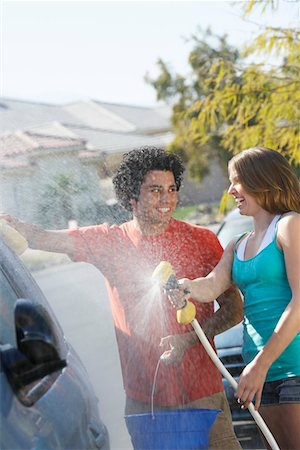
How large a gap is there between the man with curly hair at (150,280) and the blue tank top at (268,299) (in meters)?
0.12

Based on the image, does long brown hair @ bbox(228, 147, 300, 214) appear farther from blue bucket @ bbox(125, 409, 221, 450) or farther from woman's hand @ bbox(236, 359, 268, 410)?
blue bucket @ bbox(125, 409, 221, 450)

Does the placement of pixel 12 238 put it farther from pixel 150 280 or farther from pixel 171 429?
pixel 171 429

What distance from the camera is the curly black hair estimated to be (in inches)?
90.8

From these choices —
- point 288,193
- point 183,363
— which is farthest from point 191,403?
point 288,193

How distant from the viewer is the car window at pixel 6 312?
1579 mm

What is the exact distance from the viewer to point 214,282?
7.34 ft

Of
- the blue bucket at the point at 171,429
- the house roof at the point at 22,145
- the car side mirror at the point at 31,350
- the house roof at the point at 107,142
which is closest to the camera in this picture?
the car side mirror at the point at 31,350

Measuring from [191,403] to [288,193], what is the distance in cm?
65

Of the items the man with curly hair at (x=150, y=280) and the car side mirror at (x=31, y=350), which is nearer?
the car side mirror at (x=31, y=350)

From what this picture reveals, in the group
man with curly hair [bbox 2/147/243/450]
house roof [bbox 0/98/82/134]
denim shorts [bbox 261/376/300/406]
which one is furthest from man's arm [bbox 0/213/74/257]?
denim shorts [bbox 261/376/300/406]

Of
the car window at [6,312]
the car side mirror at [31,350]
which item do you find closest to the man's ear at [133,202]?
the car window at [6,312]

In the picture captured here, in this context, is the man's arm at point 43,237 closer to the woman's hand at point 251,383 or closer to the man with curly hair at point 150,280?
the man with curly hair at point 150,280

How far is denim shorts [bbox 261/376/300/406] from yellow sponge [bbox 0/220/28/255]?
0.78m

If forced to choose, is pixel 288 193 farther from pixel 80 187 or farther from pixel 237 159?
pixel 80 187
